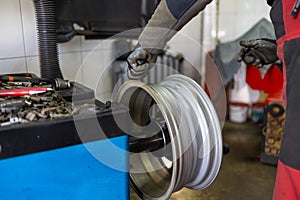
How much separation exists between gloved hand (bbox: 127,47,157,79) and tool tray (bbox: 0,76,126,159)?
11.8 inches

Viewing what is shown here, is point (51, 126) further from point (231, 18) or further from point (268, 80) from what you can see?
point (231, 18)

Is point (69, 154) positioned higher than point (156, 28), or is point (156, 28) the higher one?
point (156, 28)

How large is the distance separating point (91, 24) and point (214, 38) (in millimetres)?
1774

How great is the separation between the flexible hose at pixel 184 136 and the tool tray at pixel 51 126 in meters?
0.17

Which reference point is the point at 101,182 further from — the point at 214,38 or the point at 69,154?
the point at 214,38

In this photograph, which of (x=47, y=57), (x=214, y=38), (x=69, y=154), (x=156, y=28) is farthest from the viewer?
(x=214, y=38)

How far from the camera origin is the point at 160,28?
1.00 m

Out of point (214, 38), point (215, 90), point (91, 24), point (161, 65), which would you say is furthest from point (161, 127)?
point (214, 38)

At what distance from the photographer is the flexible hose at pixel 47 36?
1148 millimetres

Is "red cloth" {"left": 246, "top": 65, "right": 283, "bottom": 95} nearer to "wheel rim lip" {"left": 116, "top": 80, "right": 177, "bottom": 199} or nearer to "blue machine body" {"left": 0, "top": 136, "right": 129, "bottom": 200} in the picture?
"wheel rim lip" {"left": 116, "top": 80, "right": 177, "bottom": 199}

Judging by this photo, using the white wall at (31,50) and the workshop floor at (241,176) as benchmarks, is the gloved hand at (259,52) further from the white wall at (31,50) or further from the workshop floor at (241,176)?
the white wall at (31,50)

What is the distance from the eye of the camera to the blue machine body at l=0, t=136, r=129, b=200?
2.10ft

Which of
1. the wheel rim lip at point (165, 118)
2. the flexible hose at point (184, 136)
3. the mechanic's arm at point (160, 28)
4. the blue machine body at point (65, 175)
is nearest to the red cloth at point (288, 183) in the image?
the flexible hose at point (184, 136)

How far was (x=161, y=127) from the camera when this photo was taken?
942 mm
